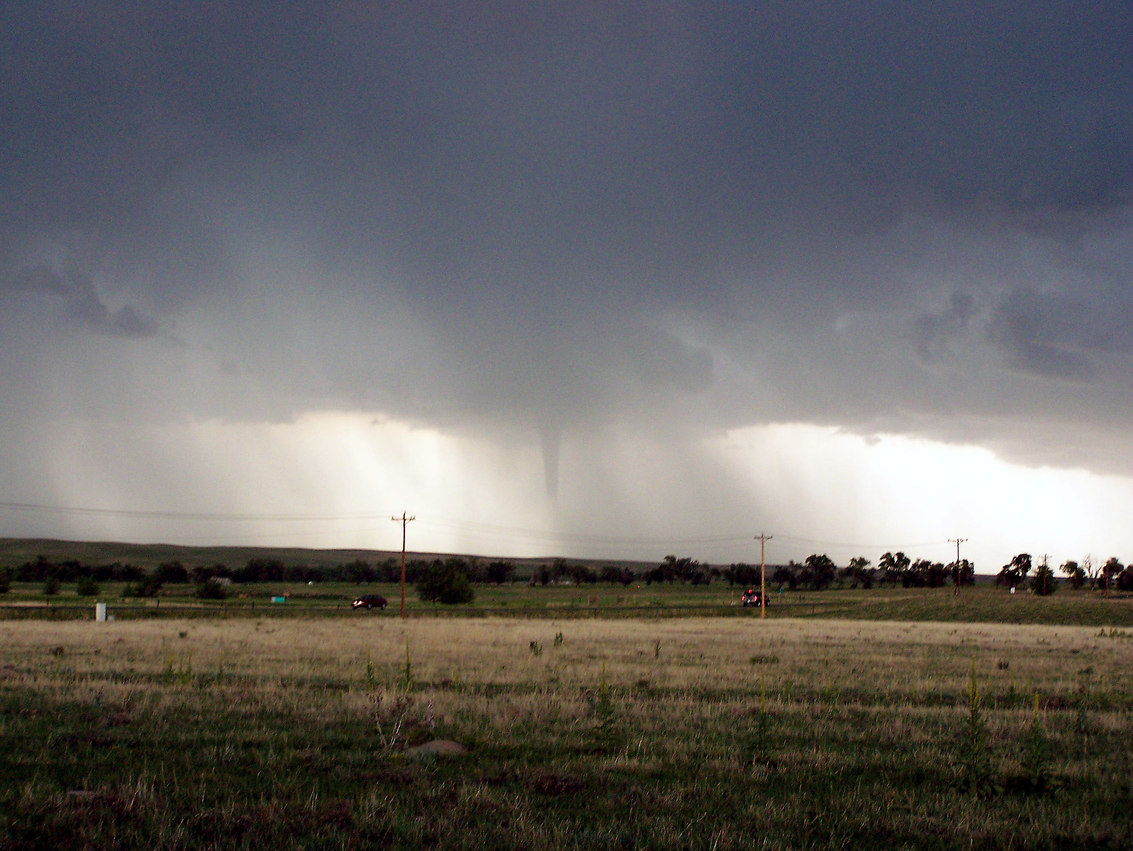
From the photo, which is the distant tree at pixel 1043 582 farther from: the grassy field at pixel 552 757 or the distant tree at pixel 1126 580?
the grassy field at pixel 552 757

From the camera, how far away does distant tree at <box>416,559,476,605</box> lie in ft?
330

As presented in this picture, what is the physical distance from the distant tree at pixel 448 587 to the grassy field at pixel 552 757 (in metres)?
73.8

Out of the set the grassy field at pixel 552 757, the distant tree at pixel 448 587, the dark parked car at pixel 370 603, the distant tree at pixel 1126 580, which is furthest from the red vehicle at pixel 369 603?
the distant tree at pixel 1126 580

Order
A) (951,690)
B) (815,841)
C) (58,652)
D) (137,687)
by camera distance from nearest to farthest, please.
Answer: (815,841) < (137,687) < (951,690) < (58,652)

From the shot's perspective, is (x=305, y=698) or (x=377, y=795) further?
(x=305, y=698)

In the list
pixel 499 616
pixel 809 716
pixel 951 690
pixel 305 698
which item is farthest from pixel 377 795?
pixel 499 616

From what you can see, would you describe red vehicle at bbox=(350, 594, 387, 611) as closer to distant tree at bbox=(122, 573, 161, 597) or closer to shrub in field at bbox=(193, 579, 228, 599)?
shrub in field at bbox=(193, 579, 228, 599)

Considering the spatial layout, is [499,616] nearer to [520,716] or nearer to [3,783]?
[520,716]

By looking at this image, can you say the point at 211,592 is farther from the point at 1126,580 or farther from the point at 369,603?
the point at 1126,580

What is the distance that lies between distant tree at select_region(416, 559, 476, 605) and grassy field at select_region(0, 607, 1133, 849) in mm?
73824

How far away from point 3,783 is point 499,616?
6135 centimetres

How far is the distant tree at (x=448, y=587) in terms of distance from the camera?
100 metres

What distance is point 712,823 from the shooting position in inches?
369

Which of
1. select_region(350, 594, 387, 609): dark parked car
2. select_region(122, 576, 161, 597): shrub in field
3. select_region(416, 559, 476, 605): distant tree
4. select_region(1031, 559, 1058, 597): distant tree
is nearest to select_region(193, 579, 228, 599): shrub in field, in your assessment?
select_region(122, 576, 161, 597): shrub in field
